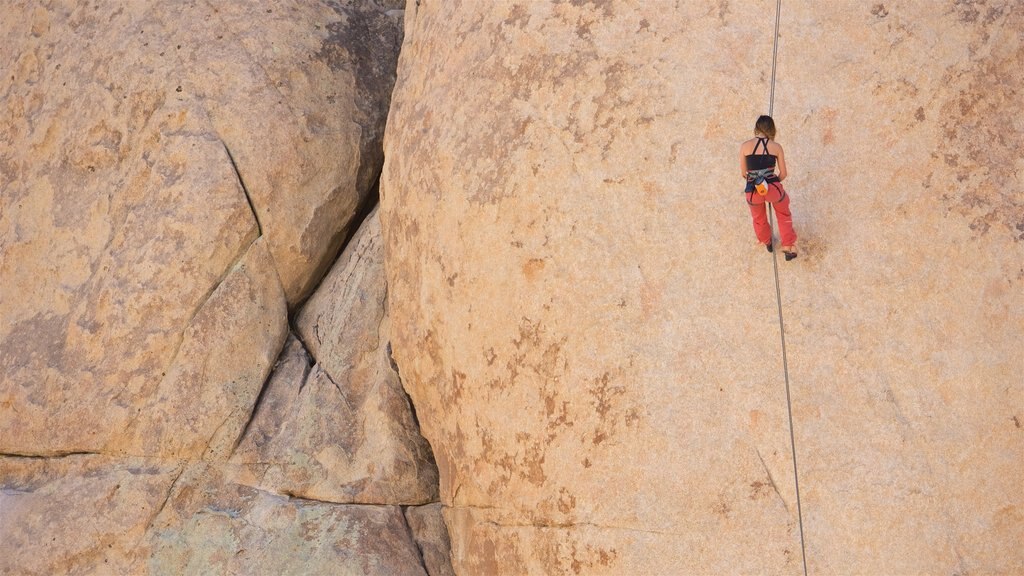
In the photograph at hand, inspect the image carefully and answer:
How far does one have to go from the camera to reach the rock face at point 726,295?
7.02 m

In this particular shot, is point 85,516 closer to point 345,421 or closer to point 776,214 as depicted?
point 345,421

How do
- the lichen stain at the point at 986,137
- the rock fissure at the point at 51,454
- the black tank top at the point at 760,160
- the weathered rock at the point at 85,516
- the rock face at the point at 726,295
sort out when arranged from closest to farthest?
the black tank top at the point at 760,160
the rock face at the point at 726,295
the lichen stain at the point at 986,137
the weathered rock at the point at 85,516
the rock fissure at the point at 51,454

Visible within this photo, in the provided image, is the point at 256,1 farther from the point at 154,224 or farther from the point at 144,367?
the point at 144,367

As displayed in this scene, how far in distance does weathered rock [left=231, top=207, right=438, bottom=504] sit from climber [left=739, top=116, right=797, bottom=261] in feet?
11.9

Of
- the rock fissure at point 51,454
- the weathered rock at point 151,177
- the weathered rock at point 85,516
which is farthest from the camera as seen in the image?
the weathered rock at point 151,177

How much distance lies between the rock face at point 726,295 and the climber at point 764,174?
48 centimetres

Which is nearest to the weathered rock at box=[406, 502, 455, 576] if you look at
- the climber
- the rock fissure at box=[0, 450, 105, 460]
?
the rock fissure at box=[0, 450, 105, 460]

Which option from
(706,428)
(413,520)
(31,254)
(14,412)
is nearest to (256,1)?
(31,254)

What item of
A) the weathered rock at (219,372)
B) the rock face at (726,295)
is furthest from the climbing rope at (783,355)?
the weathered rock at (219,372)

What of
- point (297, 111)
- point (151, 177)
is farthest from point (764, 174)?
point (151, 177)

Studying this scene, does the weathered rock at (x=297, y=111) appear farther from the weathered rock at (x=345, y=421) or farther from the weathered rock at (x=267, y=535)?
the weathered rock at (x=267, y=535)

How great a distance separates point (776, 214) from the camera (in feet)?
23.3

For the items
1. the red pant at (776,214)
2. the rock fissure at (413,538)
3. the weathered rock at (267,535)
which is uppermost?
the red pant at (776,214)

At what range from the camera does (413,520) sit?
9156 millimetres
